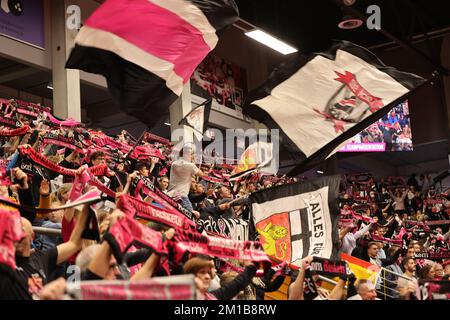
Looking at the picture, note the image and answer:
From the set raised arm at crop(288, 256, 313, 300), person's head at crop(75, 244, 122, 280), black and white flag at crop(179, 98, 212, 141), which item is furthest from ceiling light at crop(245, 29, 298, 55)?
person's head at crop(75, 244, 122, 280)

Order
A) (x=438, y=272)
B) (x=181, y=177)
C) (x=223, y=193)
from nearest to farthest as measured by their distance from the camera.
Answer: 1. (x=438, y=272)
2. (x=181, y=177)
3. (x=223, y=193)

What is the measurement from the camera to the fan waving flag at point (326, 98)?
829 centimetres

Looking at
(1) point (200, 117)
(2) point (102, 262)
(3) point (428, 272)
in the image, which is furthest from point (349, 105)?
(2) point (102, 262)

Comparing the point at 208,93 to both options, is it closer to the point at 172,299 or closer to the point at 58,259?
the point at 58,259

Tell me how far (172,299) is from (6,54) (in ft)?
38.0

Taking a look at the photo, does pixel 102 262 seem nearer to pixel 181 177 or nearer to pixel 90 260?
pixel 90 260

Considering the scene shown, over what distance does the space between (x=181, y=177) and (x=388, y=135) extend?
14.6 m

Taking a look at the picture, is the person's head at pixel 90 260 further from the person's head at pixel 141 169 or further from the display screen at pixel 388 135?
the display screen at pixel 388 135

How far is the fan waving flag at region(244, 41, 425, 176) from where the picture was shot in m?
8.29

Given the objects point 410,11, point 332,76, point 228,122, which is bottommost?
point 332,76

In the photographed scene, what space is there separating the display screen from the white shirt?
43.8 feet

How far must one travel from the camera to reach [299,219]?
23.9ft

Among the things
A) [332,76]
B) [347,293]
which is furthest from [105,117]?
[347,293]

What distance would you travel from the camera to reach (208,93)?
1936 cm
